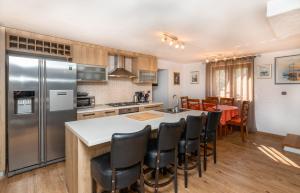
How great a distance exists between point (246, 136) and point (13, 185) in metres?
5.04

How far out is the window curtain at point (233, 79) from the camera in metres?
4.78

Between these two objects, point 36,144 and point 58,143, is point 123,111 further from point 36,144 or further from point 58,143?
point 36,144

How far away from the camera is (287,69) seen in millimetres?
4250

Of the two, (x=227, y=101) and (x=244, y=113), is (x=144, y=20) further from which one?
(x=227, y=101)

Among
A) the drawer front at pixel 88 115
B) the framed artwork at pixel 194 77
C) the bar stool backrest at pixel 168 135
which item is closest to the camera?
the bar stool backrest at pixel 168 135

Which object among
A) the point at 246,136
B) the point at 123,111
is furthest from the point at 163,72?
the point at 246,136

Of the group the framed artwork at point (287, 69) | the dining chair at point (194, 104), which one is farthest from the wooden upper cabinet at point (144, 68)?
the framed artwork at point (287, 69)

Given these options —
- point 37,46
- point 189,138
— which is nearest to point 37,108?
point 37,46

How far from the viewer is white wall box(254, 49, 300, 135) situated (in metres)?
4.17

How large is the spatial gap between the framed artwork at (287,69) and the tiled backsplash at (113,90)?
3806 millimetres

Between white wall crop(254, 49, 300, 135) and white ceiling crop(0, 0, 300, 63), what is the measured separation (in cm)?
126

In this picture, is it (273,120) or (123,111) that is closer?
(123,111)

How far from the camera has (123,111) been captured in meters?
3.86

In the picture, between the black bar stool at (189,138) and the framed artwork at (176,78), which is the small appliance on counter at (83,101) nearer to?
the black bar stool at (189,138)
